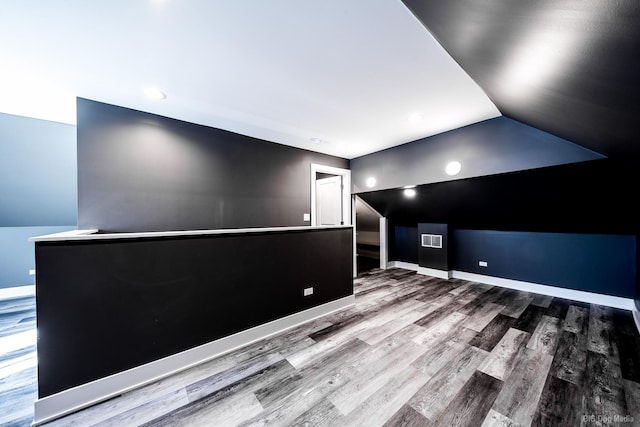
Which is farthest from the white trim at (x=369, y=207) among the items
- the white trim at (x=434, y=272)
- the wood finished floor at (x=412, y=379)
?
the wood finished floor at (x=412, y=379)

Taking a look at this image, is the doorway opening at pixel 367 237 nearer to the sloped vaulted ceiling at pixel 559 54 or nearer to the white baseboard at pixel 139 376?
the white baseboard at pixel 139 376

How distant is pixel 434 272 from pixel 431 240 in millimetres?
637

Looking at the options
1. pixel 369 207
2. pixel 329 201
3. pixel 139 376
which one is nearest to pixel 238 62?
pixel 139 376

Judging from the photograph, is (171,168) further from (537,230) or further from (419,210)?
(537,230)

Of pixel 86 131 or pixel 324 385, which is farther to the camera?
pixel 86 131

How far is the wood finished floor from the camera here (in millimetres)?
1276

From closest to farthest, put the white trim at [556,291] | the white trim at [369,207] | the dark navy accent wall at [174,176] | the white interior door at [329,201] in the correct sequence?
1. the dark navy accent wall at [174,176]
2. the white trim at [556,291]
3. the white interior door at [329,201]
4. the white trim at [369,207]

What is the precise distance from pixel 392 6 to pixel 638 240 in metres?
4.04

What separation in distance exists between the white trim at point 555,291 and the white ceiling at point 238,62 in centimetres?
278

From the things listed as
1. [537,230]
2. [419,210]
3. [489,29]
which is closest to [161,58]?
[489,29]

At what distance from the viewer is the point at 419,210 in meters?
4.07

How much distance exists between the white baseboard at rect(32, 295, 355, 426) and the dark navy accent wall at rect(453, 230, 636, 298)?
11.8 feet

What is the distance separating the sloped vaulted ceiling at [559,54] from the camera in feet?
2.60

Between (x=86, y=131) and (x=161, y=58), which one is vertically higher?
(x=161, y=58)
